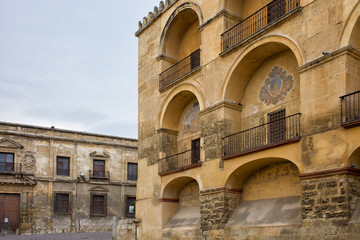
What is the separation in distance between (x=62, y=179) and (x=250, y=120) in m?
19.8

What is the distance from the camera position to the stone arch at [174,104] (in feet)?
56.7

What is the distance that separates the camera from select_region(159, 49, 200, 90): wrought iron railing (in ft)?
57.8

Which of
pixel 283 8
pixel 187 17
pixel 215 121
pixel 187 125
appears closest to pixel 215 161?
pixel 215 121

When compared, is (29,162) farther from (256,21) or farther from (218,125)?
(256,21)

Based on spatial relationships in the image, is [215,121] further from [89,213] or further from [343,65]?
[89,213]

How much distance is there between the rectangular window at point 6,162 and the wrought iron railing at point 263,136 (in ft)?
64.3

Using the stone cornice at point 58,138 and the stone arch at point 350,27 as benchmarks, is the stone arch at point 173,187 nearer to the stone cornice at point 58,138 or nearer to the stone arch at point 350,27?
the stone arch at point 350,27

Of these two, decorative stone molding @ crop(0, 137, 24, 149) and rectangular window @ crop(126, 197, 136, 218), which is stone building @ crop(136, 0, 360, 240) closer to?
decorative stone molding @ crop(0, 137, 24, 149)

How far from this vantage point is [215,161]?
1463 cm

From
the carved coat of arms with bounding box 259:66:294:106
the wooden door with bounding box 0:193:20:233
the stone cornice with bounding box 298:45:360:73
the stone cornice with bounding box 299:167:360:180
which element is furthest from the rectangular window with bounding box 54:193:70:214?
the stone cornice with bounding box 298:45:360:73

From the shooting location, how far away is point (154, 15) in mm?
19656

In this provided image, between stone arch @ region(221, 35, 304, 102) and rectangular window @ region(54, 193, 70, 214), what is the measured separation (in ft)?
64.2

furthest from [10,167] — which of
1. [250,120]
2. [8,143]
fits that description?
[250,120]

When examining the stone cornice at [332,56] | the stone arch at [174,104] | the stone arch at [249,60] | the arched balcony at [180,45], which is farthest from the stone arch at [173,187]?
the stone cornice at [332,56]
